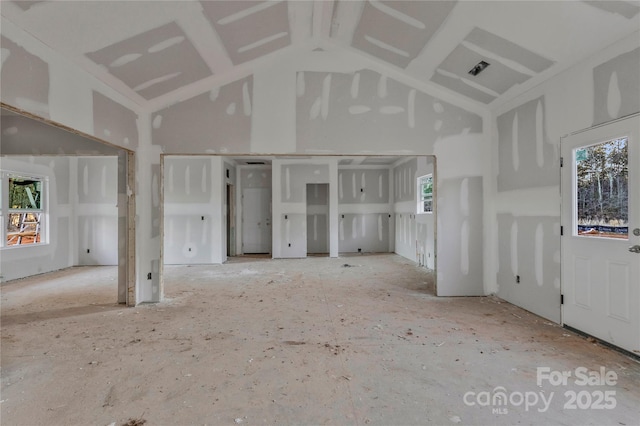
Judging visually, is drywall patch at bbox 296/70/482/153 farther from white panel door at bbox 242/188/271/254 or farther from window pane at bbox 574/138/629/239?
white panel door at bbox 242/188/271/254

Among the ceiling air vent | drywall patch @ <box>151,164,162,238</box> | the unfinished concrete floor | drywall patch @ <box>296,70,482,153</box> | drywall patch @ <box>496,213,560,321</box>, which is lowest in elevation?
the unfinished concrete floor

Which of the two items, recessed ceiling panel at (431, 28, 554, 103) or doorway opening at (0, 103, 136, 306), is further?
doorway opening at (0, 103, 136, 306)

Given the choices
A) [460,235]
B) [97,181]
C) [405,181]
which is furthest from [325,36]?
[97,181]

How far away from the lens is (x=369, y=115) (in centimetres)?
445

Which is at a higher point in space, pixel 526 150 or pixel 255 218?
pixel 526 150

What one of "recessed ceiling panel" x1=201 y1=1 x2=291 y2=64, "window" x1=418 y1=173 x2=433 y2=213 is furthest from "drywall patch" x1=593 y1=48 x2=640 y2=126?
"window" x1=418 y1=173 x2=433 y2=213

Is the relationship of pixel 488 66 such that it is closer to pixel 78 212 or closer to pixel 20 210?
pixel 20 210

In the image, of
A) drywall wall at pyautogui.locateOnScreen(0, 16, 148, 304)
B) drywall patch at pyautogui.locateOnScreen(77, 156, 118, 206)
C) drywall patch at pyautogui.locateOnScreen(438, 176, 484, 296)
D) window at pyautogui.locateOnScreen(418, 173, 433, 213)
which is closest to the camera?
drywall wall at pyautogui.locateOnScreen(0, 16, 148, 304)

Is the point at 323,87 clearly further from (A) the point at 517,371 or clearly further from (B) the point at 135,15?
(A) the point at 517,371

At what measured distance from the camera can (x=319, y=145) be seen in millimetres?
4406

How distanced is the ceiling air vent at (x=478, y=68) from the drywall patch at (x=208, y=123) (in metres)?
2.87

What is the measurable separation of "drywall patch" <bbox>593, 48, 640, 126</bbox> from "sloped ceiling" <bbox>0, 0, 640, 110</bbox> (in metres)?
0.20

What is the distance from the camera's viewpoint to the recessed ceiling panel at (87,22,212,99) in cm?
296

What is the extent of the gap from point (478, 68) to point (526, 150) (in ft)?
3.83
